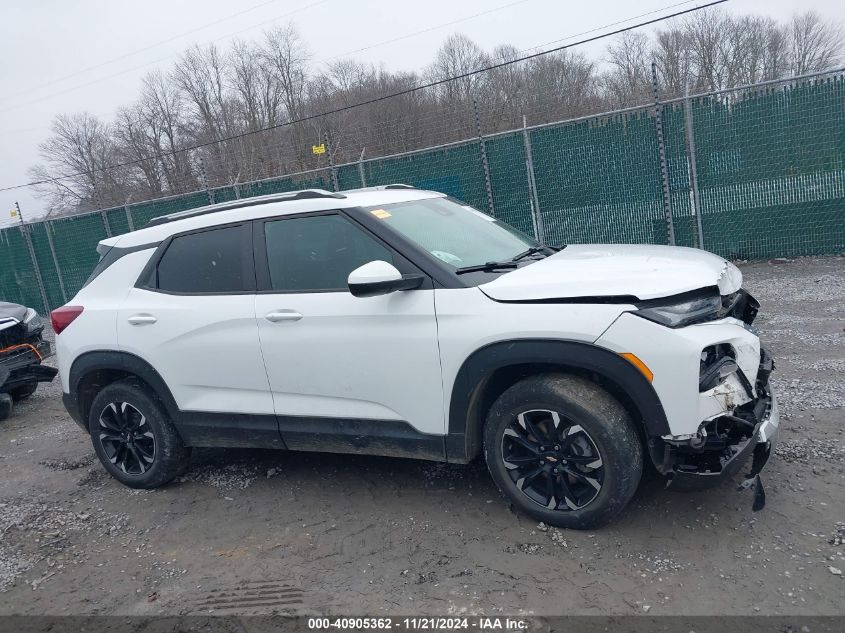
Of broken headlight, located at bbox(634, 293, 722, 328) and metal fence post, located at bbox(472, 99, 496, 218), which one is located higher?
metal fence post, located at bbox(472, 99, 496, 218)

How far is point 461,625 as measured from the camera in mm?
2943

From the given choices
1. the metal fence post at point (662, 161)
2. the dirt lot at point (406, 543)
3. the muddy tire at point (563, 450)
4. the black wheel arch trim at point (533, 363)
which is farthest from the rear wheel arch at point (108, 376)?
the metal fence post at point (662, 161)

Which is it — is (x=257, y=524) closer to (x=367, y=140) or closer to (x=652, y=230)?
(x=652, y=230)

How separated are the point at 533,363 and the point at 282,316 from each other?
151cm

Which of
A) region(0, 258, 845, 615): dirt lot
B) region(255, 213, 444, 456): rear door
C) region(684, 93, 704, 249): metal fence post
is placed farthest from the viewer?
region(684, 93, 704, 249): metal fence post

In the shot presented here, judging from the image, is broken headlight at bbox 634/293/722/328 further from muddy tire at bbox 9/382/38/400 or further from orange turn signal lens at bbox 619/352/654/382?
muddy tire at bbox 9/382/38/400

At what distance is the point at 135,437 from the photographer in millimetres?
Result: 4723

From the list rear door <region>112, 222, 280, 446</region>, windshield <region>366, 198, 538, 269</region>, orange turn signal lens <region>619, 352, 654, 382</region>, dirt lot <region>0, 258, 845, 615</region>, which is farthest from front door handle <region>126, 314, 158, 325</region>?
orange turn signal lens <region>619, 352, 654, 382</region>

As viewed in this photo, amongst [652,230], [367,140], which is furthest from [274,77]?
[652,230]

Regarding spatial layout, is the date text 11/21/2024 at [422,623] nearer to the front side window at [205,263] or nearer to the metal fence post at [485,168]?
the front side window at [205,263]

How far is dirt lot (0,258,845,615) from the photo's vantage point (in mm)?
3072

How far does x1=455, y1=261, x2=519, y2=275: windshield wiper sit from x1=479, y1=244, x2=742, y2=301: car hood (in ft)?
0.38

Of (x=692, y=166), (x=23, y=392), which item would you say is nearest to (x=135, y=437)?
(x=23, y=392)

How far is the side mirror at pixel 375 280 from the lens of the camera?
350cm
